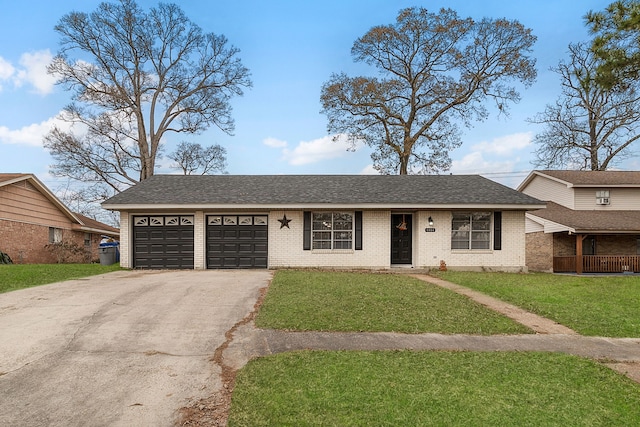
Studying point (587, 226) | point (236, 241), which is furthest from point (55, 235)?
point (587, 226)

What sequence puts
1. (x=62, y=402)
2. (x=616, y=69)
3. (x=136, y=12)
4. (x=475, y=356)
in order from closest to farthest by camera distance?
(x=62, y=402)
(x=475, y=356)
(x=616, y=69)
(x=136, y=12)

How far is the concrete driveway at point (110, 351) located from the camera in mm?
4141

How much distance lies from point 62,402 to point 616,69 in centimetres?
906

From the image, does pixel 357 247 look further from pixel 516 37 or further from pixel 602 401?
pixel 516 37

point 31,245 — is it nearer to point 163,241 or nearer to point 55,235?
point 55,235

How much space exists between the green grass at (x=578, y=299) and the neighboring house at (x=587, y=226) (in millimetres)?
6876

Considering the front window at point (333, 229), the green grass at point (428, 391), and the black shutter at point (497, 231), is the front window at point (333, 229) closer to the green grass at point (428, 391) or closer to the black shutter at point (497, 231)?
the black shutter at point (497, 231)

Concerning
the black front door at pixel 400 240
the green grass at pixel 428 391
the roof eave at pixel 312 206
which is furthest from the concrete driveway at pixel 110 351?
the black front door at pixel 400 240

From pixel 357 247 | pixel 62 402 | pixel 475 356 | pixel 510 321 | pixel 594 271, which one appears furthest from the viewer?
pixel 594 271

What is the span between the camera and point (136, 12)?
89.4 feet

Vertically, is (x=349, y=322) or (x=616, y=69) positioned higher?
(x=616, y=69)

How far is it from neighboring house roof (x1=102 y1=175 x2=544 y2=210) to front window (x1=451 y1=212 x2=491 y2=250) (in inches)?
28.8

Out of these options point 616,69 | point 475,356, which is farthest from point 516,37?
point 475,356

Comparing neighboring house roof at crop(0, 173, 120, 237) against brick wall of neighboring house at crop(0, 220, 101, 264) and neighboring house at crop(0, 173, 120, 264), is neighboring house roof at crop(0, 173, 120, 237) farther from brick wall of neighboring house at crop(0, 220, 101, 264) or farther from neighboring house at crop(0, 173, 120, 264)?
brick wall of neighboring house at crop(0, 220, 101, 264)
